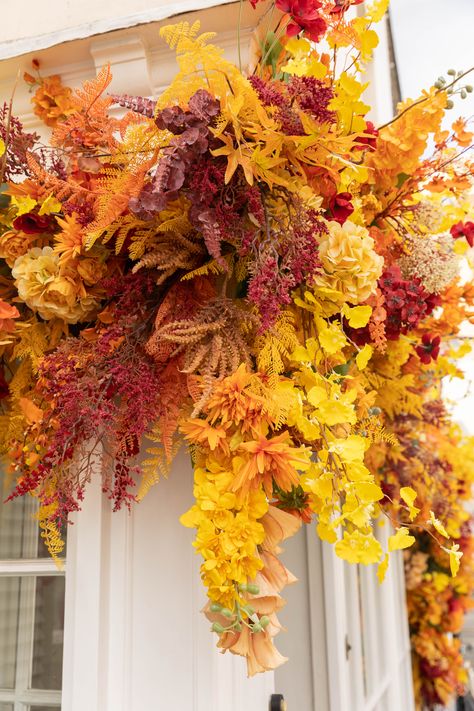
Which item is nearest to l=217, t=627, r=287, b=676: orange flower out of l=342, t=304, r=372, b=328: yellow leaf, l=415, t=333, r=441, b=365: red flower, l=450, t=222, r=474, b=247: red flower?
l=342, t=304, r=372, b=328: yellow leaf

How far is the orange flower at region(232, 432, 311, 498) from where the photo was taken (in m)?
0.83

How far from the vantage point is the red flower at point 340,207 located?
3.33ft

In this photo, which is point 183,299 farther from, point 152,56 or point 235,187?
point 152,56

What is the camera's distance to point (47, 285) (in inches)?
40.4

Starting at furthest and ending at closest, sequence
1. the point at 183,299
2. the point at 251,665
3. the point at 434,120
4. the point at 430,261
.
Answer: the point at 430,261 < the point at 434,120 < the point at 183,299 < the point at 251,665

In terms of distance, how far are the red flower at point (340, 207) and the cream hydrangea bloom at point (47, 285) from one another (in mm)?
428

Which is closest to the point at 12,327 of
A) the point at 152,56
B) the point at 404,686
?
the point at 152,56

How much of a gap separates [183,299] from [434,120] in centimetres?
63

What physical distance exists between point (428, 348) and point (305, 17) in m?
0.80

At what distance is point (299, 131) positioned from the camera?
2.87 feet

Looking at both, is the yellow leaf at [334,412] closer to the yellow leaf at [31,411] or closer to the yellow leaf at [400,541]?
the yellow leaf at [400,541]

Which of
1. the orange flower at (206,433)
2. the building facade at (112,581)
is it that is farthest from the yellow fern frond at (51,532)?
the orange flower at (206,433)

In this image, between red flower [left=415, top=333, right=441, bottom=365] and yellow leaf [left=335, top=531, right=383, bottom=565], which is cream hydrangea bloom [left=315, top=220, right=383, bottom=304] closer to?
yellow leaf [left=335, top=531, right=383, bottom=565]

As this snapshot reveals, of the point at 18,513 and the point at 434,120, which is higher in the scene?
the point at 434,120
